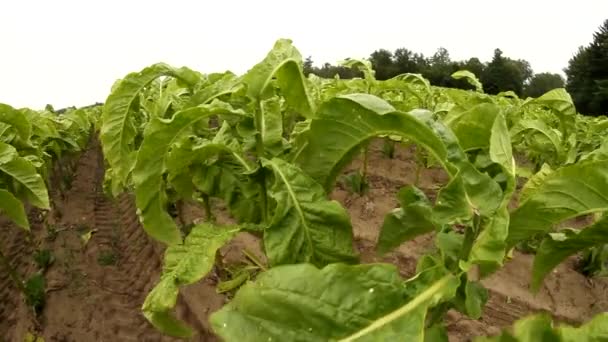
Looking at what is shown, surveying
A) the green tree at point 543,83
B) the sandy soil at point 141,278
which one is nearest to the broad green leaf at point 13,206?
the sandy soil at point 141,278

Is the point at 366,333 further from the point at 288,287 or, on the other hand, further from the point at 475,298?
the point at 475,298

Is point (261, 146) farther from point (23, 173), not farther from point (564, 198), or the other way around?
point (23, 173)

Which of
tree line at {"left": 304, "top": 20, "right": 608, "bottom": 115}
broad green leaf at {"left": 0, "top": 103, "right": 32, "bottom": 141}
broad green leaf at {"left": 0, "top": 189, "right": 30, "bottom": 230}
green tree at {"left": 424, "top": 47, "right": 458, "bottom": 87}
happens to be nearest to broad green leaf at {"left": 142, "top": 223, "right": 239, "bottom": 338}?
broad green leaf at {"left": 0, "top": 189, "right": 30, "bottom": 230}

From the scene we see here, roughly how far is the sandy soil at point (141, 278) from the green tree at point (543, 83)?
4585 centimetres

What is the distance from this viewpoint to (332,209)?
152 centimetres

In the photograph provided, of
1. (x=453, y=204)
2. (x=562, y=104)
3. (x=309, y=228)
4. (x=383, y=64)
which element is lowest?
(x=309, y=228)

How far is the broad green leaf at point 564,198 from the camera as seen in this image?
1.17 meters

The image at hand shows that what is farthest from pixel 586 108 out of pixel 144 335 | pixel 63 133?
pixel 144 335

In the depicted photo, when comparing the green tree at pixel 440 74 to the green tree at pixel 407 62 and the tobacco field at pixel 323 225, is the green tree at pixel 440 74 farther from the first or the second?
the tobacco field at pixel 323 225

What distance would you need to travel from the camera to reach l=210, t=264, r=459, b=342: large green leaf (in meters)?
1.09

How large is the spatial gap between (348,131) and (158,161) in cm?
75

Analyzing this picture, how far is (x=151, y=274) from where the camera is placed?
4176 millimetres

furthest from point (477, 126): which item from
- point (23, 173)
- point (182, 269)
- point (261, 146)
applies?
point (23, 173)

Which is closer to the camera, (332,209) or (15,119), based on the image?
(332,209)
